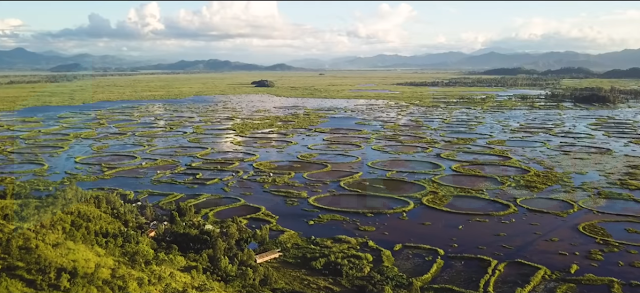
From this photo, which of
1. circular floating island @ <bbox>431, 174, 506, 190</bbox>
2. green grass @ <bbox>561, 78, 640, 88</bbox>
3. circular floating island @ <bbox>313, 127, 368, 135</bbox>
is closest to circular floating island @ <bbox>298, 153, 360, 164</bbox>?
circular floating island @ <bbox>431, 174, 506, 190</bbox>

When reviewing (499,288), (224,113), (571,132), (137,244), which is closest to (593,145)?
(571,132)

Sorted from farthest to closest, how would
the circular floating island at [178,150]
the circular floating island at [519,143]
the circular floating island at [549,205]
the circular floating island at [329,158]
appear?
1. the circular floating island at [519,143]
2. the circular floating island at [178,150]
3. the circular floating island at [329,158]
4. the circular floating island at [549,205]

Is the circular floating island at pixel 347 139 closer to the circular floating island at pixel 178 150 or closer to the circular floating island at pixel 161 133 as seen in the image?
the circular floating island at pixel 178 150

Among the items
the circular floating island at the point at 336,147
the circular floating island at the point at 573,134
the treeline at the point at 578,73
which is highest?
the treeline at the point at 578,73

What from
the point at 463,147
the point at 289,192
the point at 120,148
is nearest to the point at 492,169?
the point at 463,147

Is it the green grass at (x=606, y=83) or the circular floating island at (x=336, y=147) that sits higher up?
the green grass at (x=606, y=83)

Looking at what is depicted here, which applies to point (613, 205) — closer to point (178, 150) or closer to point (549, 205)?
point (549, 205)

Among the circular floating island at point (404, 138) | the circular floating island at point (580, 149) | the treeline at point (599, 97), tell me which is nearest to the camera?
the circular floating island at point (580, 149)

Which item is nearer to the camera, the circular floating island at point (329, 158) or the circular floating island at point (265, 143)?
the circular floating island at point (329, 158)

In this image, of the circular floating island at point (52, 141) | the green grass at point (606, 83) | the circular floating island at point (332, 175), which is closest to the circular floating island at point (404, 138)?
the circular floating island at point (332, 175)

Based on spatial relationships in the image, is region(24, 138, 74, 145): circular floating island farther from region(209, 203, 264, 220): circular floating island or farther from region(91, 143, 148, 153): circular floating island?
region(209, 203, 264, 220): circular floating island
